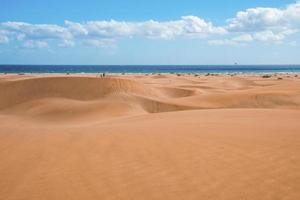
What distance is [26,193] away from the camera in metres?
4.70

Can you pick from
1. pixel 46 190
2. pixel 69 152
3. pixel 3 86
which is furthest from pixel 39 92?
pixel 46 190

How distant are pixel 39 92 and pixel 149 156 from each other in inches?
674

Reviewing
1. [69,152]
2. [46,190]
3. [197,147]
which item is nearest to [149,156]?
[197,147]

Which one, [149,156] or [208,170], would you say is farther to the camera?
[149,156]

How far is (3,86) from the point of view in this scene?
2336cm

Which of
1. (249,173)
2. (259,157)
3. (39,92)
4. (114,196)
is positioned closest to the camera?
(114,196)

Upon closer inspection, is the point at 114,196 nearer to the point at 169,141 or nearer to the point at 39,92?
the point at 169,141

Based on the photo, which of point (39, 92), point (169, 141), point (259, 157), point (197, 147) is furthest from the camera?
point (39, 92)

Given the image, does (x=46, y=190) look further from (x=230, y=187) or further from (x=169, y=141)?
(x=169, y=141)

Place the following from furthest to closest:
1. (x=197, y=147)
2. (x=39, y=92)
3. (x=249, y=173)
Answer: (x=39, y=92)
(x=197, y=147)
(x=249, y=173)

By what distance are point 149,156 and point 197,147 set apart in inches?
40.2

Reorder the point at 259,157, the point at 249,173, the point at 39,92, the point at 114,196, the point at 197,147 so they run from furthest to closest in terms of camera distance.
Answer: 1. the point at 39,92
2. the point at 197,147
3. the point at 259,157
4. the point at 249,173
5. the point at 114,196

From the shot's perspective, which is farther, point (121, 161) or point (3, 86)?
point (3, 86)

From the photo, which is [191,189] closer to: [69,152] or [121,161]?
[121,161]
